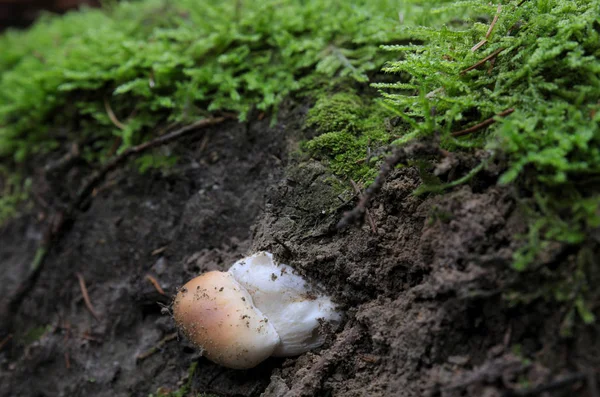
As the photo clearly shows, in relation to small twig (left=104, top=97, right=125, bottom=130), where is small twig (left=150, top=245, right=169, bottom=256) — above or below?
below

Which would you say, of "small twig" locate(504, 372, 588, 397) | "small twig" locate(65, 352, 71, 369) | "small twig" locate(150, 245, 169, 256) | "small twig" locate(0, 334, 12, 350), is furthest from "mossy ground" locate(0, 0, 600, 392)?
"small twig" locate(65, 352, 71, 369)

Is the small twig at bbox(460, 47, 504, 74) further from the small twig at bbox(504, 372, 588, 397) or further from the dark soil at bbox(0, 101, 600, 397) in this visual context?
the small twig at bbox(504, 372, 588, 397)

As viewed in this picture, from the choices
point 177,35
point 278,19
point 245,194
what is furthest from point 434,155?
point 177,35

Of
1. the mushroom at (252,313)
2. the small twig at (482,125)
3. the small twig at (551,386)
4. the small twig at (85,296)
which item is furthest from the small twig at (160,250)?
the small twig at (551,386)

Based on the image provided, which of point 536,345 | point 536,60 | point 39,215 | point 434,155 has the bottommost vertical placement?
point 39,215

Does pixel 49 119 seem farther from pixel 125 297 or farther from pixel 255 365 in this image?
pixel 255 365
